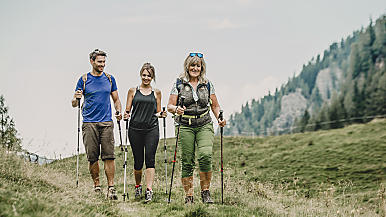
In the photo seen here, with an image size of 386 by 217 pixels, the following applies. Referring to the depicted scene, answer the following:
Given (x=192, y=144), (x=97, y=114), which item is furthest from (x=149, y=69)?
(x=192, y=144)

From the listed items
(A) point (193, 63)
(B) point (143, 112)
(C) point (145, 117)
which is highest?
(A) point (193, 63)

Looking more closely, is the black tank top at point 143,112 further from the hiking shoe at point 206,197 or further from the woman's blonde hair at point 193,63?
the hiking shoe at point 206,197

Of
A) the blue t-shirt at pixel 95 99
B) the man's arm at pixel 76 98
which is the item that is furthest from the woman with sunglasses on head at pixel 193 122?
the man's arm at pixel 76 98

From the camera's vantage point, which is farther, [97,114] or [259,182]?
[259,182]

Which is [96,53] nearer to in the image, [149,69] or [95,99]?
[95,99]

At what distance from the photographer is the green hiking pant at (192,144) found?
6.90 metres

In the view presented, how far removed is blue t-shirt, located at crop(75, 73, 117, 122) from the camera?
7582 millimetres

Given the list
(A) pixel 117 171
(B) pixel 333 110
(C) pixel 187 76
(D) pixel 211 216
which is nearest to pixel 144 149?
(C) pixel 187 76

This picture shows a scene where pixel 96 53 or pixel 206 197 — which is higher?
pixel 96 53

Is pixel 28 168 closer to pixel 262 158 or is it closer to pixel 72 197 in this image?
pixel 72 197

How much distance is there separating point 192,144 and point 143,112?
58.0 inches

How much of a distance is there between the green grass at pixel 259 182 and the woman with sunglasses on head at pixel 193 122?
1.71 ft

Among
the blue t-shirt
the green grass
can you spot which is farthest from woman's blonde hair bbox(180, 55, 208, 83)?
the green grass

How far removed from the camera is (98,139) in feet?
25.4
